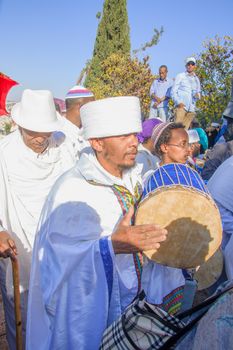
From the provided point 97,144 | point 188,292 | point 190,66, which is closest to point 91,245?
point 97,144

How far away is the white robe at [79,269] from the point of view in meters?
2.40

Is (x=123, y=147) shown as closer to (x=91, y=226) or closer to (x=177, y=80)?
(x=91, y=226)

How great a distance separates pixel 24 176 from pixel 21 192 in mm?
160

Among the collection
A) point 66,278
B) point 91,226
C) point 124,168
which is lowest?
point 66,278

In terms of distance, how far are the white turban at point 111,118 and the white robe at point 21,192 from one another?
1.19 meters

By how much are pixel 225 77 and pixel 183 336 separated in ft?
42.0

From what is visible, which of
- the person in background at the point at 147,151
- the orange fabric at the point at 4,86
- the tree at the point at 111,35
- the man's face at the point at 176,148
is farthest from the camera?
the tree at the point at 111,35

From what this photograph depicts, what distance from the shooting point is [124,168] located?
280cm

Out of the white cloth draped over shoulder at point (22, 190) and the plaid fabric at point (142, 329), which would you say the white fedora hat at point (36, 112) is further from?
the plaid fabric at point (142, 329)

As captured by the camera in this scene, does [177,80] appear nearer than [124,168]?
No

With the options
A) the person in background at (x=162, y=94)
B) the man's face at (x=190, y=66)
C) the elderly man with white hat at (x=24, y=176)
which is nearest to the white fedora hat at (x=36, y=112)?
the elderly man with white hat at (x=24, y=176)

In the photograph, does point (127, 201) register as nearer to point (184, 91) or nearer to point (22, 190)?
point (22, 190)

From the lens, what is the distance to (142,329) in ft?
4.94

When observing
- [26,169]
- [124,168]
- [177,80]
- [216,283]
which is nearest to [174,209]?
[124,168]
